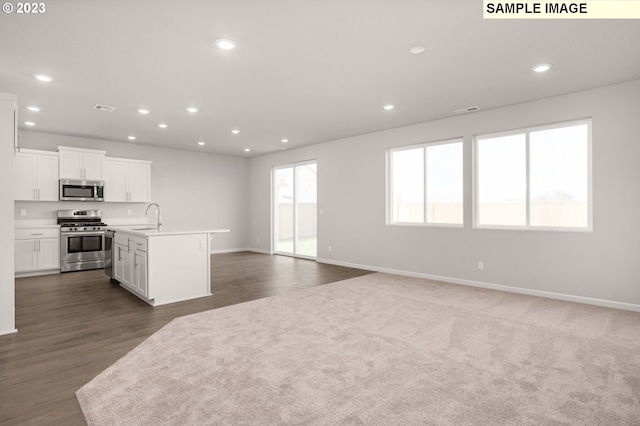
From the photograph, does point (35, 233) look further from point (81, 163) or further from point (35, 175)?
point (81, 163)

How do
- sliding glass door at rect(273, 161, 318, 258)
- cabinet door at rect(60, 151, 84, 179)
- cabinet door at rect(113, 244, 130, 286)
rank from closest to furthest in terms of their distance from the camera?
1. cabinet door at rect(113, 244, 130, 286)
2. cabinet door at rect(60, 151, 84, 179)
3. sliding glass door at rect(273, 161, 318, 258)

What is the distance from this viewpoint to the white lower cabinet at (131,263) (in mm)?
4500

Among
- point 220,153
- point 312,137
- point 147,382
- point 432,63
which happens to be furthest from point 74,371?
point 220,153

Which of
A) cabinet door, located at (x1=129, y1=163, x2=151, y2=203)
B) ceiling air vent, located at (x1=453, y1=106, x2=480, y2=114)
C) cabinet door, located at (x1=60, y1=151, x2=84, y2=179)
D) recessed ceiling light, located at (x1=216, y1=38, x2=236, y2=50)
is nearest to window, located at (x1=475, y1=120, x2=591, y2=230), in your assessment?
ceiling air vent, located at (x1=453, y1=106, x2=480, y2=114)

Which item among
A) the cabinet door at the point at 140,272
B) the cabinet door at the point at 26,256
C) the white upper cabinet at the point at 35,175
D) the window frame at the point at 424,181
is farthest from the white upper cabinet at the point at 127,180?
the window frame at the point at 424,181

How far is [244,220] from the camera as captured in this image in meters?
10.3

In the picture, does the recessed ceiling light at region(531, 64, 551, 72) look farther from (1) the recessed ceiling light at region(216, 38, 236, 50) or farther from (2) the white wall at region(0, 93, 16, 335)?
(2) the white wall at region(0, 93, 16, 335)

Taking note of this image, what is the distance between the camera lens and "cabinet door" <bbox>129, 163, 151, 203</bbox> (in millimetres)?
7648

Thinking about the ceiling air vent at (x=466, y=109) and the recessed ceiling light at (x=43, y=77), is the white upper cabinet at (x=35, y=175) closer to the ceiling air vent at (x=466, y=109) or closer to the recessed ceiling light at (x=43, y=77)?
the recessed ceiling light at (x=43, y=77)

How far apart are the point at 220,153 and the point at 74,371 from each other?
24.9 ft

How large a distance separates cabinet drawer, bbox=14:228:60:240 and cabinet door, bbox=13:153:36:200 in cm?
62

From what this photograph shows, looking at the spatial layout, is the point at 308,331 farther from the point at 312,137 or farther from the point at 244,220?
the point at 244,220

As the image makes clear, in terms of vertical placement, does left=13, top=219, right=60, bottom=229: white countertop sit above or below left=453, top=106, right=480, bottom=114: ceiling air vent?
below

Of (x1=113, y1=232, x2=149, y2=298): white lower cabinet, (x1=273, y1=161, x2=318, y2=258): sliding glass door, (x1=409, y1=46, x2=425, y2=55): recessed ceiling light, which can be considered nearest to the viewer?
(x1=409, y1=46, x2=425, y2=55): recessed ceiling light
